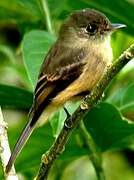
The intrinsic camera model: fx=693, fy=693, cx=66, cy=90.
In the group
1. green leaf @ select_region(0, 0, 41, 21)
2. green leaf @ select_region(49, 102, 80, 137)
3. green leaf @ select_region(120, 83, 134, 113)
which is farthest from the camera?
green leaf @ select_region(0, 0, 41, 21)

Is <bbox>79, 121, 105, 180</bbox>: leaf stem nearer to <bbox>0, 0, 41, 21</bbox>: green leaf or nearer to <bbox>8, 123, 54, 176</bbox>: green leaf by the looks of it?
<bbox>8, 123, 54, 176</bbox>: green leaf

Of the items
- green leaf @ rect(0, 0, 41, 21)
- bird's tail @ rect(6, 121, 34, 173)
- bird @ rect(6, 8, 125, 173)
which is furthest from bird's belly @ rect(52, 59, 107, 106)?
green leaf @ rect(0, 0, 41, 21)

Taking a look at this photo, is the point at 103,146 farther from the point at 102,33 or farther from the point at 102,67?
the point at 102,33

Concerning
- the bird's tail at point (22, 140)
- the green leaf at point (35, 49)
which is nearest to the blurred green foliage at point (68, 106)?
the green leaf at point (35, 49)

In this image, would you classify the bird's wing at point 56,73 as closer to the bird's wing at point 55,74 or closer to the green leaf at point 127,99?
the bird's wing at point 55,74

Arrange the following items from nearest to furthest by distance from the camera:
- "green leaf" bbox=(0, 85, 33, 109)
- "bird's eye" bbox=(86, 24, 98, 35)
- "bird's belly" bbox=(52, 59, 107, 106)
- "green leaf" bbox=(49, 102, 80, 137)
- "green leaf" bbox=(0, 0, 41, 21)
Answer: "green leaf" bbox=(49, 102, 80, 137), "bird's belly" bbox=(52, 59, 107, 106), "green leaf" bbox=(0, 85, 33, 109), "bird's eye" bbox=(86, 24, 98, 35), "green leaf" bbox=(0, 0, 41, 21)

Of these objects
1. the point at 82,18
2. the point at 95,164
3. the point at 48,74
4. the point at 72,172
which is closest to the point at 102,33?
the point at 82,18

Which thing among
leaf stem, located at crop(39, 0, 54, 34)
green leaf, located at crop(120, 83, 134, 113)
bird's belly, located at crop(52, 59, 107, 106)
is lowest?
green leaf, located at crop(120, 83, 134, 113)
